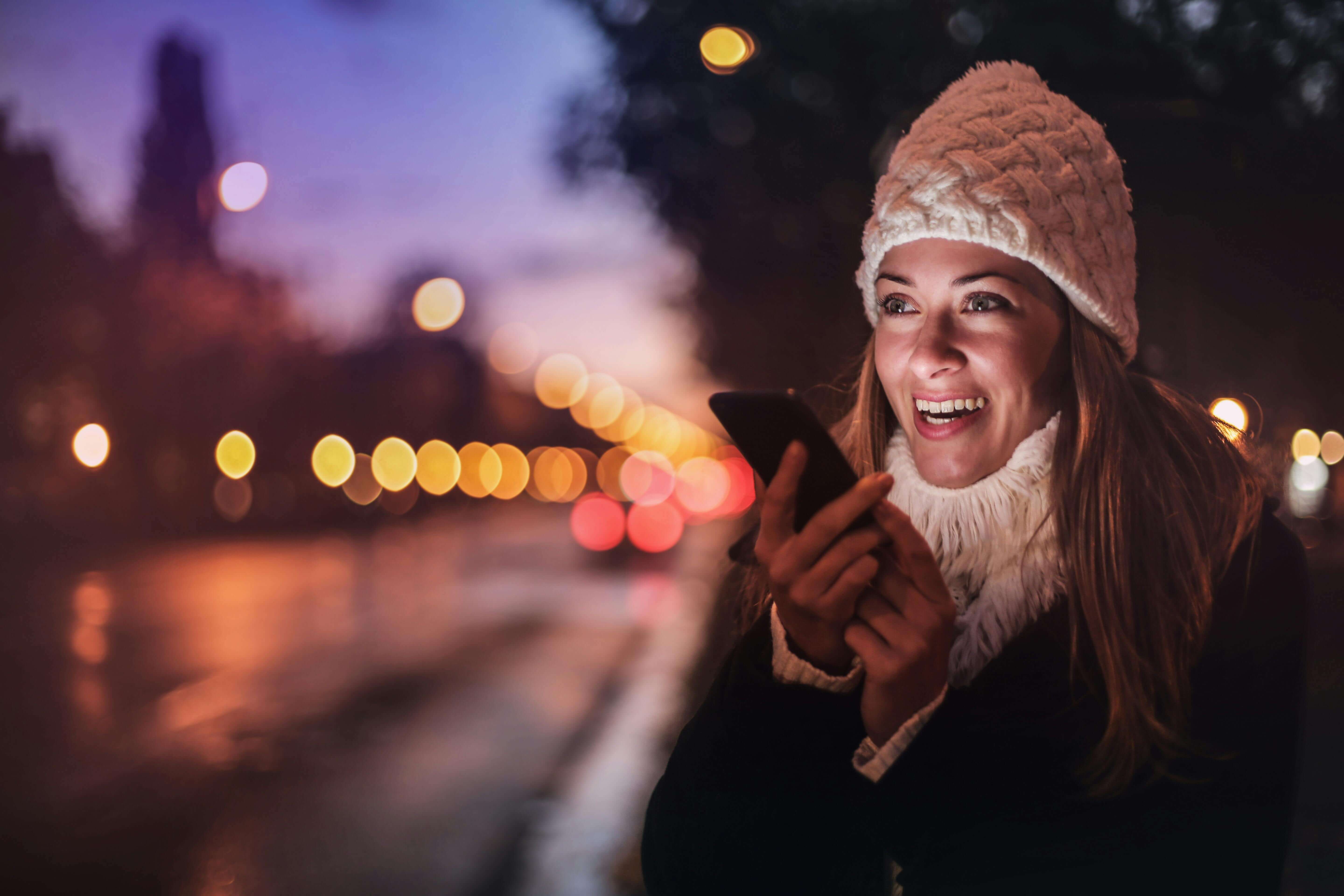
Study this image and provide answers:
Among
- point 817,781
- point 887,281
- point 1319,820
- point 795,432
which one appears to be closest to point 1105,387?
point 887,281

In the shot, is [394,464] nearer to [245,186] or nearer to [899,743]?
[245,186]

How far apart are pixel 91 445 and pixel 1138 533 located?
1489 inches

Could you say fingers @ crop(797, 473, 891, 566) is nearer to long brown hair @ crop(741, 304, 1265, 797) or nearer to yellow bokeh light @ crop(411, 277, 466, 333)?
long brown hair @ crop(741, 304, 1265, 797)

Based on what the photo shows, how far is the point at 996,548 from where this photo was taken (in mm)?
1948

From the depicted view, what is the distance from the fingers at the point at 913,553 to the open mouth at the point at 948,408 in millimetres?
579

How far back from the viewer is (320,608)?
15.1m

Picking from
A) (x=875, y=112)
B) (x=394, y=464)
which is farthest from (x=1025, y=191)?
(x=394, y=464)

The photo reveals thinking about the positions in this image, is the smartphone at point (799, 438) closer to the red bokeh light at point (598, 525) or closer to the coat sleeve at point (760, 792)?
the coat sleeve at point (760, 792)

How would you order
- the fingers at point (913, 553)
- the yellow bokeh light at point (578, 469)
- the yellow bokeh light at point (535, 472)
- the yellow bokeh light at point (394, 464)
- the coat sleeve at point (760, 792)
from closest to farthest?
1. the fingers at point (913, 553)
2. the coat sleeve at point (760, 792)
3. the yellow bokeh light at point (394, 464)
4. the yellow bokeh light at point (535, 472)
5. the yellow bokeh light at point (578, 469)

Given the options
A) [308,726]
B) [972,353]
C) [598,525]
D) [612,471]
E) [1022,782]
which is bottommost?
[308,726]

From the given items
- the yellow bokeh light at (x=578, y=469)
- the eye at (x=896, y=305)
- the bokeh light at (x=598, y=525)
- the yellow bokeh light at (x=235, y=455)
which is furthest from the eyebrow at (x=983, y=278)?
the yellow bokeh light at (x=578, y=469)

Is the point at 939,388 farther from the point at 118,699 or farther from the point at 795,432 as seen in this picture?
the point at 118,699

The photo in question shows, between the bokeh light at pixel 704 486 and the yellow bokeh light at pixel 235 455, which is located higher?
the bokeh light at pixel 704 486

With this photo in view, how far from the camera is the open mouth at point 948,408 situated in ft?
6.46
